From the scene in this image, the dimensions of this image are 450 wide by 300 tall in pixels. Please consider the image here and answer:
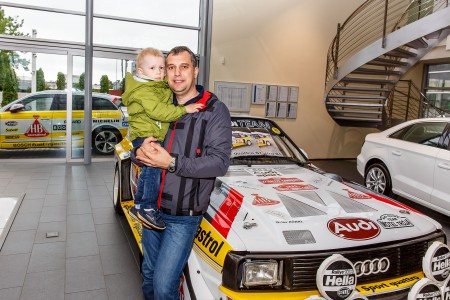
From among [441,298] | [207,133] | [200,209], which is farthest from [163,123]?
[441,298]

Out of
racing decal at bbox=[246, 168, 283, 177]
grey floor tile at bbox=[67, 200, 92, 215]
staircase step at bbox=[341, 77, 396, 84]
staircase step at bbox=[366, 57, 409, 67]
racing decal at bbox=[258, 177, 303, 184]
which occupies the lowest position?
grey floor tile at bbox=[67, 200, 92, 215]

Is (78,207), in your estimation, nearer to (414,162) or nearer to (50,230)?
(50,230)

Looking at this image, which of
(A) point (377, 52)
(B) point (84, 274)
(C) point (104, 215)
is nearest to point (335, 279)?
(B) point (84, 274)

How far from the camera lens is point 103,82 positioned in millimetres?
8531

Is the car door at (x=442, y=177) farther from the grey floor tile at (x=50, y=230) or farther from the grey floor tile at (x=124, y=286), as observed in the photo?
the grey floor tile at (x=50, y=230)

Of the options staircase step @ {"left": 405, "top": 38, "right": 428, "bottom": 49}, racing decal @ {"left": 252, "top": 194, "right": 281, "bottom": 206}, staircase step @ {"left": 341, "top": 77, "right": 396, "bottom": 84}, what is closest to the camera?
racing decal @ {"left": 252, "top": 194, "right": 281, "bottom": 206}

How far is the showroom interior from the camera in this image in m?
5.78

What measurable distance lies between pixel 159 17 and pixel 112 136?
3.16m

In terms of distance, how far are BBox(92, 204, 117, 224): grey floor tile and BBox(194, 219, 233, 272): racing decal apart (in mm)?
2627

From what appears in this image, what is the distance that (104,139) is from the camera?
28.4ft

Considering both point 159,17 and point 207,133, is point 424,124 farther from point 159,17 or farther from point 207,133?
point 159,17

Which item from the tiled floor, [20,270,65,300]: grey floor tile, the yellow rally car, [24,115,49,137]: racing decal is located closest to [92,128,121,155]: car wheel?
the yellow rally car

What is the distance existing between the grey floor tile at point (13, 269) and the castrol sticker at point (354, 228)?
246cm

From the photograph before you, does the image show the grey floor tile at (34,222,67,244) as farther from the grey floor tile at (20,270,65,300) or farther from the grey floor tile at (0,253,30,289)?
the grey floor tile at (20,270,65,300)
